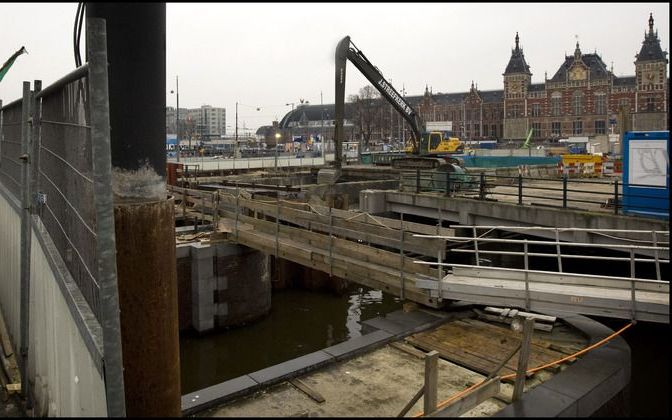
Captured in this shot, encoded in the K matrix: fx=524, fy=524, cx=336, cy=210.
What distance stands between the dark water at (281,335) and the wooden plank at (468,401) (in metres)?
8.89

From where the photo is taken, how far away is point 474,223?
19.9m

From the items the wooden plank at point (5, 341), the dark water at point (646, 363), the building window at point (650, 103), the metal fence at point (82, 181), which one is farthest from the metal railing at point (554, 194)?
the building window at point (650, 103)

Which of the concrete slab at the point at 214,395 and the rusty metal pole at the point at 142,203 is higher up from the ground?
the rusty metal pole at the point at 142,203

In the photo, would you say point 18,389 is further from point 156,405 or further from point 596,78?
point 596,78

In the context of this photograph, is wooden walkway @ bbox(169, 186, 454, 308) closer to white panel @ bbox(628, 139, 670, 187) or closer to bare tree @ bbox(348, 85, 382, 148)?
white panel @ bbox(628, 139, 670, 187)

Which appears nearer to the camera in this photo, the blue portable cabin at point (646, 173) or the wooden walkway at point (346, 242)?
the wooden walkway at point (346, 242)

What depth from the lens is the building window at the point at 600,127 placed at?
3666 inches

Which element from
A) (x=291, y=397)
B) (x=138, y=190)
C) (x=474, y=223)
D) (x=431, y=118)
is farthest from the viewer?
(x=431, y=118)

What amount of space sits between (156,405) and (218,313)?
11.3 metres

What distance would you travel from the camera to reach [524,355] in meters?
5.94

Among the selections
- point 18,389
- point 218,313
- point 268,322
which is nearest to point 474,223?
point 268,322

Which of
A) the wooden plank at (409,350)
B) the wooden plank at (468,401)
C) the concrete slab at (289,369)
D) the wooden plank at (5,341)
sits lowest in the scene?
the wooden plank at (5,341)

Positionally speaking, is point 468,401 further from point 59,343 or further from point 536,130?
point 536,130

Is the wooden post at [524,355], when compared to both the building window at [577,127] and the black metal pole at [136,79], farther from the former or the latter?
the building window at [577,127]
